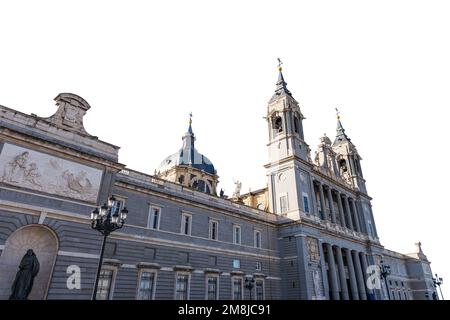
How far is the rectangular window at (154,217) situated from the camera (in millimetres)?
23188

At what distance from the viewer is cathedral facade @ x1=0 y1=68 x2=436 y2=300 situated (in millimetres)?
16203

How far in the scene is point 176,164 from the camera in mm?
55062

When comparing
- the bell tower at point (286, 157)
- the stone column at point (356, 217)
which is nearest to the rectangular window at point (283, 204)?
the bell tower at point (286, 157)

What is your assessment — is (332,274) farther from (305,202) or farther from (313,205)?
(305,202)

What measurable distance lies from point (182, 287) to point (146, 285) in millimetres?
3086

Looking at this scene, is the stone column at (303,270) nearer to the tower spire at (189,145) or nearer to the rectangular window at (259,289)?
the rectangular window at (259,289)

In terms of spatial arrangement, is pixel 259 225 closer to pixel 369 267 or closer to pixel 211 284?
pixel 211 284

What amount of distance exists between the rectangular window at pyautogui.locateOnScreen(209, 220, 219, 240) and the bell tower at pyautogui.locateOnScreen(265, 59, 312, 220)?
10161 mm

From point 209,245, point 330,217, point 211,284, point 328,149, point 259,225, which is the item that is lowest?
point 211,284

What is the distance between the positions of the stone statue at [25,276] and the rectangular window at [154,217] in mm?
8443

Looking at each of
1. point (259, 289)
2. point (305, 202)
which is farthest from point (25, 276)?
point (305, 202)

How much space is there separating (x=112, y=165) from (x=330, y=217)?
31227mm
